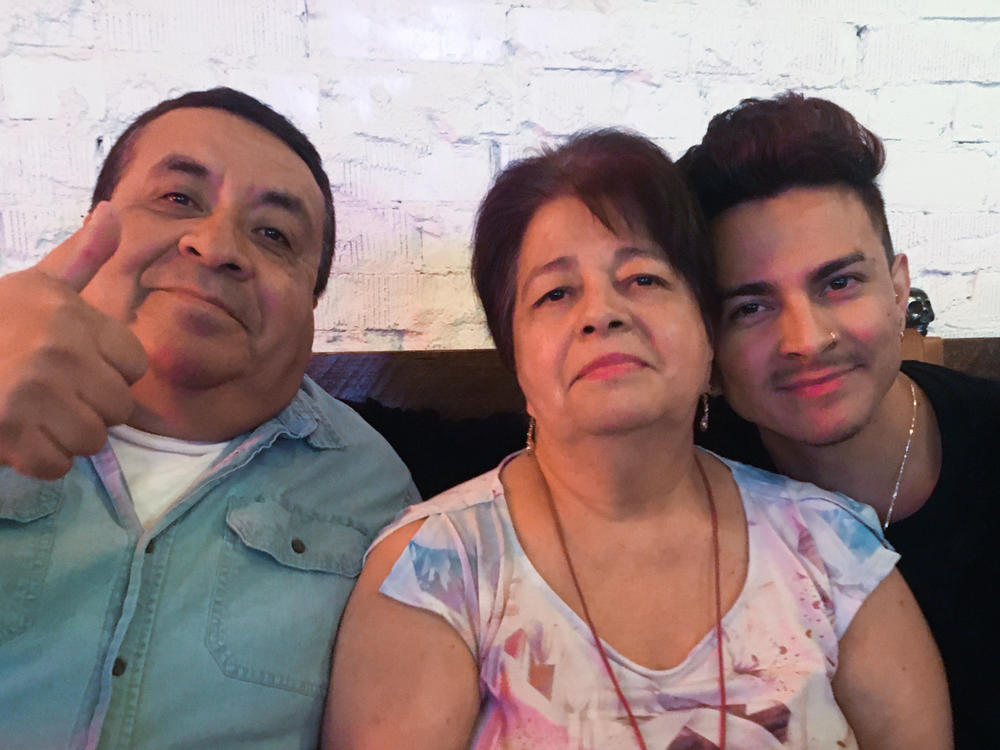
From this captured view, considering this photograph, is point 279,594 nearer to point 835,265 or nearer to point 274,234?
point 274,234

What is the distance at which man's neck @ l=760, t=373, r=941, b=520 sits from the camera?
1042 millimetres

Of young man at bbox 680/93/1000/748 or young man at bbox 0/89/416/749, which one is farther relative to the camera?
young man at bbox 680/93/1000/748

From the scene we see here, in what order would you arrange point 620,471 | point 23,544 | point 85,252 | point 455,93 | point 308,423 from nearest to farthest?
1. point 85,252
2. point 23,544
3. point 620,471
4. point 308,423
5. point 455,93

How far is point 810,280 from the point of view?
3.01 feet

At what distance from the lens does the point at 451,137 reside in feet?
4.17

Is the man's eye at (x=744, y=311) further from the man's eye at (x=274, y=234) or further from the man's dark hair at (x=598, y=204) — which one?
the man's eye at (x=274, y=234)

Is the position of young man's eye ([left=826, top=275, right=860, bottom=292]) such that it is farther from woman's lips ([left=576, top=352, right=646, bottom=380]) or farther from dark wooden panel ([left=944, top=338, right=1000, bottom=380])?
dark wooden panel ([left=944, top=338, right=1000, bottom=380])

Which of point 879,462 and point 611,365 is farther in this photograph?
point 879,462

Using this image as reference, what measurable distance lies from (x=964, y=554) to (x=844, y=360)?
0.37 metres

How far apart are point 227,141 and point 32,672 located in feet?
2.14

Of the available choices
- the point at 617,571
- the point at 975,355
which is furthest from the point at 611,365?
the point at 975,355

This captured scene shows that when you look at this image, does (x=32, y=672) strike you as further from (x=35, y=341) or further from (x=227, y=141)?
(x=227, y=141)

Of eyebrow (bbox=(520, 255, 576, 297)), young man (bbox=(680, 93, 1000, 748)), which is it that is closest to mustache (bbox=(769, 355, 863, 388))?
young man (bbox=(680, 93, 1000, 748))

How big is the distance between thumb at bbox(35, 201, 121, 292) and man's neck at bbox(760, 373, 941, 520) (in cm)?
90
